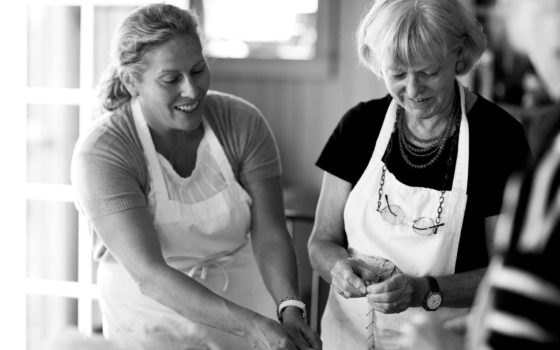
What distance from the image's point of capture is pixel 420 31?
1.89 meters

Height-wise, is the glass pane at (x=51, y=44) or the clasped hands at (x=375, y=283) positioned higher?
the glass pane at (x=51, y=44)

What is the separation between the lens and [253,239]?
7.59 feet

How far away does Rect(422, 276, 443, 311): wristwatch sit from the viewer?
1895 mm

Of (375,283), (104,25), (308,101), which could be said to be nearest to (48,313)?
(104,25)

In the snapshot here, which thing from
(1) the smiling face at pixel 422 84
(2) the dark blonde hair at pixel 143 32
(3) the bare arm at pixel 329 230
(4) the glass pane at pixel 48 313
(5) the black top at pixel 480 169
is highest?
(2) the dark blonde hair at pixel 143 32

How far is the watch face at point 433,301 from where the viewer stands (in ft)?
6.22

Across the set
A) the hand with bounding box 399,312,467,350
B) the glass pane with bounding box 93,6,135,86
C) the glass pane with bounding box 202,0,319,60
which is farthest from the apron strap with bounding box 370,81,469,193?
the glass pane with bounding box 202,0,319,60

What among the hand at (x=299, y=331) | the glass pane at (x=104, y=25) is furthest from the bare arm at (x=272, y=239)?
the glass pane at (x=104, y=25)

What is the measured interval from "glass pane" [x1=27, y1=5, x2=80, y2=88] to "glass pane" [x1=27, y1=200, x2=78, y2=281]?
0.69 meters

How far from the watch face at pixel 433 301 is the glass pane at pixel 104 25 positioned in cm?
181

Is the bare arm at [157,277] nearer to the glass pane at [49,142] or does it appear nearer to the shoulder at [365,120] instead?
the shoulder at [365,120]

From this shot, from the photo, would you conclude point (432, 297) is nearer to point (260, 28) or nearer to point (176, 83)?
point (176, 83)

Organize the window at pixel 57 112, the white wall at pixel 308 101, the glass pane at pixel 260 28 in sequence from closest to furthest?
1. the window at pixel 57 112
2. the white wall at pixel 308 101
3. the glass pane at pixel 260 28

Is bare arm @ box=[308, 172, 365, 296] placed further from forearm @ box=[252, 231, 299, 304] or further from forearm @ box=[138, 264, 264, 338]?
forearm @ box=[138, 264, 264, 338]
